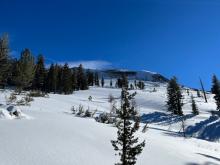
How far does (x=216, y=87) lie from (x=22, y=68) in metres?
46.5

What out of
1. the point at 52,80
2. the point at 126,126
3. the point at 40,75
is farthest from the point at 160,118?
the point at 40,75

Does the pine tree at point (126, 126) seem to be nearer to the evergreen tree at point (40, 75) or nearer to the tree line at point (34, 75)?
the tree line at point (34, 75)

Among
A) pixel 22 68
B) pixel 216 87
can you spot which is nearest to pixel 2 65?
pixel 22 68

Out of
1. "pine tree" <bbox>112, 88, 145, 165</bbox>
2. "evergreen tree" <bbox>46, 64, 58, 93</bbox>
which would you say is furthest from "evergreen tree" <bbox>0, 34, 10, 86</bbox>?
"evergreen tree" <bbox>46, 64, 58, 93</bbox>

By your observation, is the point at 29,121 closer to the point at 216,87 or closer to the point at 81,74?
the point at 216,87

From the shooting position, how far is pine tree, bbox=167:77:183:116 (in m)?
60.5

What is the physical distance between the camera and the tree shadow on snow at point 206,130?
1494 inches

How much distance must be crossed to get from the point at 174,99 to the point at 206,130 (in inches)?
853

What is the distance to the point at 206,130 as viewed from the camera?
40844mm

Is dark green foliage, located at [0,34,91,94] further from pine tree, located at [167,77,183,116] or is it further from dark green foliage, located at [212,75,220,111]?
dark green foliage, located at [212,75,220,111]

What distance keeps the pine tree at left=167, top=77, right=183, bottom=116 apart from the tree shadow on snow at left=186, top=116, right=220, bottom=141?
14347mm

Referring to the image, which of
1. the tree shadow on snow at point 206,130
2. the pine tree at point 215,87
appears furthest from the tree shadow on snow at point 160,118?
the pine tree at point 215,87

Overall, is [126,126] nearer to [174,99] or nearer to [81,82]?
[174,99]

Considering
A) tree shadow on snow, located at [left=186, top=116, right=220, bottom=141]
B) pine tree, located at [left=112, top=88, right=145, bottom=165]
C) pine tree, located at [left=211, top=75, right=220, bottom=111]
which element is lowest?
tree shadow on snow, located at [left=186, top=116, right=220, bottom=141]
